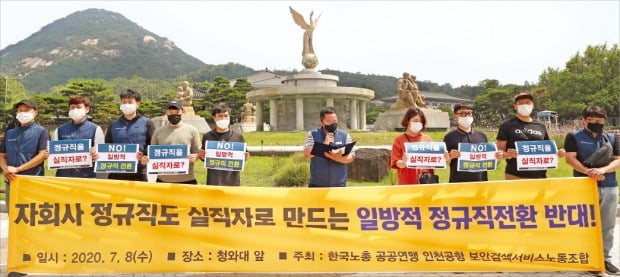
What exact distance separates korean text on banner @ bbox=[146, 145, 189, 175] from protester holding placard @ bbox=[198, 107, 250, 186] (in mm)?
213

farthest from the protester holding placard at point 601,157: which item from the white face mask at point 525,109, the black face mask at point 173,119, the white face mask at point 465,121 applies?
the black face mask at point 173,119

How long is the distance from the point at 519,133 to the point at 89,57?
15669cm

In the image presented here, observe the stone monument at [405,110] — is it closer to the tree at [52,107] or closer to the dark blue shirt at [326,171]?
the dark blue shirt at [326,171]

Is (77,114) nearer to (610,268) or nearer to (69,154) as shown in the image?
(69,154)

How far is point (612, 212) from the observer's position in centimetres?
497

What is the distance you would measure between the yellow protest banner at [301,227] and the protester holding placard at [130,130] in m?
0.79

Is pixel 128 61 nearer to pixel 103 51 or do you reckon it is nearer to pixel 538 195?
pixel 103 51

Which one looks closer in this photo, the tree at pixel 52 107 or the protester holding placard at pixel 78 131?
the protester holding placard at pixel 78 131

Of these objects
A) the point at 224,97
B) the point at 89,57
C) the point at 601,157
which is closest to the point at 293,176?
the point at 601,157

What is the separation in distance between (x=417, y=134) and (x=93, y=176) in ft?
13.0

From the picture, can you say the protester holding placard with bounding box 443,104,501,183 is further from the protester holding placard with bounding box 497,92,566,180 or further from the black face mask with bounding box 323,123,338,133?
the black face mask with bounding box 323,123,338,133

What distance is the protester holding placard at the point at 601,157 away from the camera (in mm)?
4895

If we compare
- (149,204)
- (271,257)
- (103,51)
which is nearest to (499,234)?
(271,257)

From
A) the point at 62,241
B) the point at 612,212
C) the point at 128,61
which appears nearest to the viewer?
the point at 62,241
